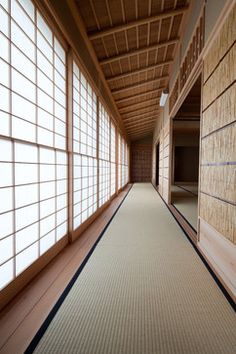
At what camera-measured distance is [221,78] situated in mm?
1841

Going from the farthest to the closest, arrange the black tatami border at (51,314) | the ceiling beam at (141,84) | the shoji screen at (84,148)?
1. the ceiling beam at (141,84)
2. the shoji screen at (84,148)
3. the black tatami border at (51,314)

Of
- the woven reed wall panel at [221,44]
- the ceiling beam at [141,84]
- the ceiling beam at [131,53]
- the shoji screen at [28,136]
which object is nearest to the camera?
the shoji screen at [28,136]

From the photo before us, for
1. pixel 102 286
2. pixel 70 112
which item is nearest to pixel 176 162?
pixel 70 112

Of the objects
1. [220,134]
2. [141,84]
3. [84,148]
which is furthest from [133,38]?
[220,134]

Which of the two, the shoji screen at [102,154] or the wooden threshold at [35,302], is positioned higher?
the shoji screen at [102,154]

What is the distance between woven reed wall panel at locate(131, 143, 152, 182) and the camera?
14.0 meters

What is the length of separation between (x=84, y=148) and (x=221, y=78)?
213cm

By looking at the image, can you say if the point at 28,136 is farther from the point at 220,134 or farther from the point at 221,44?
the point at 221,44

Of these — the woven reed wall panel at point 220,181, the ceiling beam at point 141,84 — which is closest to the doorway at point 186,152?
the ceiling beam at point 141,84

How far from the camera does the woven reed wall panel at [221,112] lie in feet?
5.34

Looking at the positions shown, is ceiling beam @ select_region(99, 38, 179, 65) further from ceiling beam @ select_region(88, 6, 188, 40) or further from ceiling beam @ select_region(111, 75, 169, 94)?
ceiling beam @ select_region(111, 75, 169, 94)

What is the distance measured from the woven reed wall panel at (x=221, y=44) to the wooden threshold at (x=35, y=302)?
239 centimetres

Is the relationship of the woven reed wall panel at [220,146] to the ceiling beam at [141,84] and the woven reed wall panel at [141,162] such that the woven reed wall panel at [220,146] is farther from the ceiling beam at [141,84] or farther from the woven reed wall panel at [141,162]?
the woven reed wall panel at [141,162]

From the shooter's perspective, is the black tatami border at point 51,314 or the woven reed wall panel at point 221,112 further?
the woven reed wall panel at point 221,112
